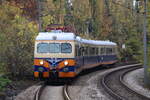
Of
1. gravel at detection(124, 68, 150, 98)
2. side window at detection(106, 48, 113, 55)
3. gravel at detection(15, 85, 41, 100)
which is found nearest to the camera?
gravel at detection(15, 85, 41, 100)

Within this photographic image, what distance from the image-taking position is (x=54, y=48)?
63.0 feet

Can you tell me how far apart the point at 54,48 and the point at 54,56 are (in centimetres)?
57

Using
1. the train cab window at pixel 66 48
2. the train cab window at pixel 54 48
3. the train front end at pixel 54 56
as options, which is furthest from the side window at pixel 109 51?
the train cab window at pixel 54 48

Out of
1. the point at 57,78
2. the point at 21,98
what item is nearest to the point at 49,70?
the point at 57,78

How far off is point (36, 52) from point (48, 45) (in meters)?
0.78

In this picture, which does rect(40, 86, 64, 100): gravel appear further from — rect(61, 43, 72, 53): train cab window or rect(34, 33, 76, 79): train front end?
rect(61, 43, 72, 53): train cab window

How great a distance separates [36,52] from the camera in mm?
19031

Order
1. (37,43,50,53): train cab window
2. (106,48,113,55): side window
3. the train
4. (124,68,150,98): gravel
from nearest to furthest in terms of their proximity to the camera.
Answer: (124,68,150,98): gravel
the train
(37,43,50,53): train cab window
(106,48,113,55): side window

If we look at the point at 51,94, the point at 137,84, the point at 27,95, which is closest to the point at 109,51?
the point at 137,84

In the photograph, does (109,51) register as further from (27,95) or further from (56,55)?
(27,95)

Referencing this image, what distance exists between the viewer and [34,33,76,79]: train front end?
18.7m

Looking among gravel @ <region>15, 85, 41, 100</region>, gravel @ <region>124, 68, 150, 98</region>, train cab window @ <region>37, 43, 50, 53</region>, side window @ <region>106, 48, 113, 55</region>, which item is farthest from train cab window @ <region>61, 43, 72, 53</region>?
side window @ <region>106, 48, 113, 55</region>

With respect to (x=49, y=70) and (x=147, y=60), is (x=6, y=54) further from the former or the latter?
(x=147, y=60)

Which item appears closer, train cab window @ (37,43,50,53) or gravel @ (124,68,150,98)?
gravel @ (124,68,150,98)
